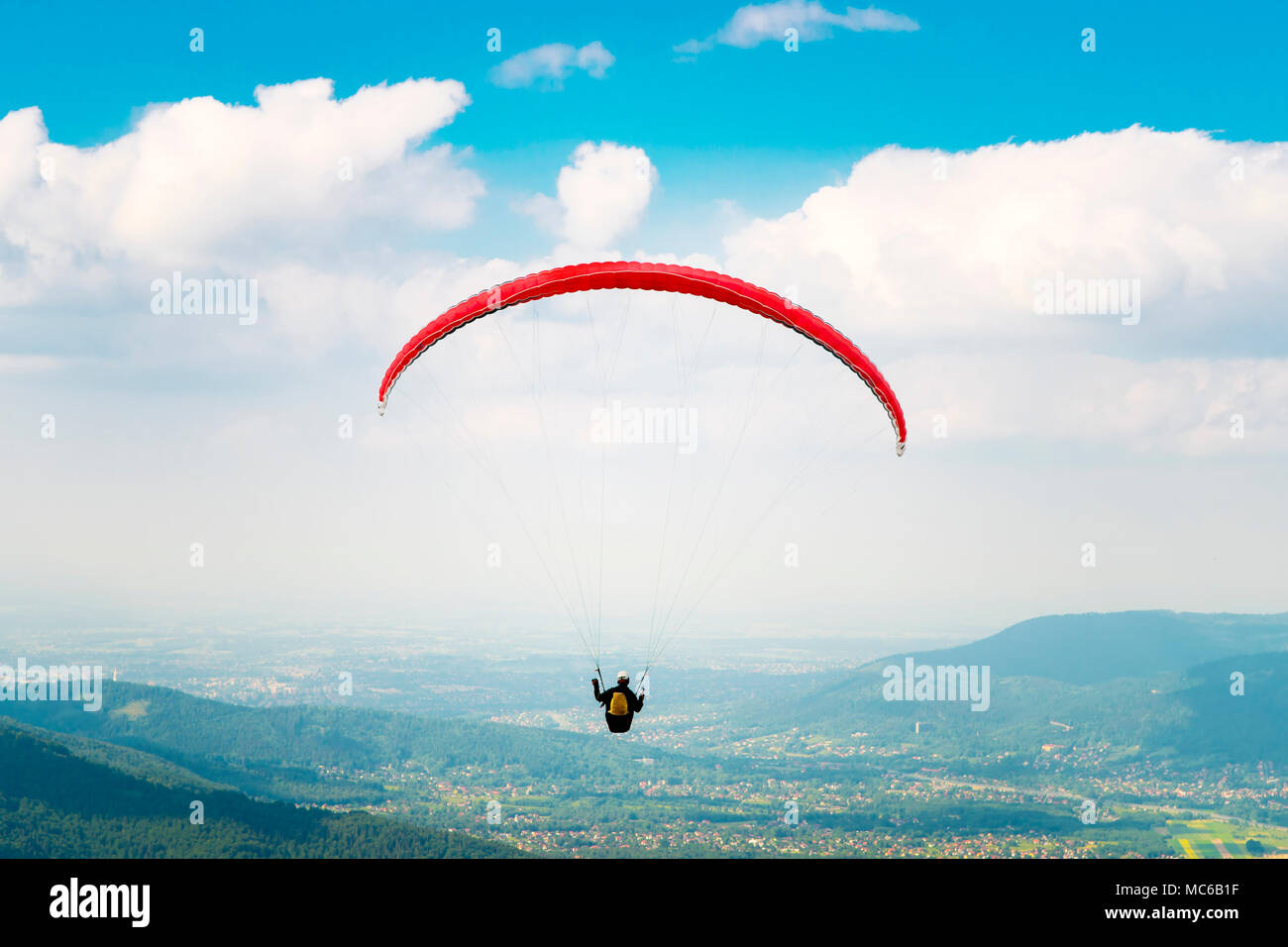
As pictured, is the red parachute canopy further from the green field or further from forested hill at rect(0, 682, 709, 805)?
forested hill at rect(0, 682, 709, 805)

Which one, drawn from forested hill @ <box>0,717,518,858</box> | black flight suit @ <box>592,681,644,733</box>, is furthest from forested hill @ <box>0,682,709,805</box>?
black flight suit @ <box>592,681,644,733</box>

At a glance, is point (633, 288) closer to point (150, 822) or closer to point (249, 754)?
point (150, 822)

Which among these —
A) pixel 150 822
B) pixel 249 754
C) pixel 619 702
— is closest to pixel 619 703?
pixel 619 702

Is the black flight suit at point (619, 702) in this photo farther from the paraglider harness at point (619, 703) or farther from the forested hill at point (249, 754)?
the forested hill at point (249, 754)

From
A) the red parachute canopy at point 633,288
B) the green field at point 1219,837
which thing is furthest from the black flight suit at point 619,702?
the green field at point 1219,837

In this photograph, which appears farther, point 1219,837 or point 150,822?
point 1219,837
